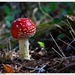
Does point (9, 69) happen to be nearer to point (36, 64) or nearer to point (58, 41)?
point (36, 64)

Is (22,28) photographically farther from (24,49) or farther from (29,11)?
(29,11)

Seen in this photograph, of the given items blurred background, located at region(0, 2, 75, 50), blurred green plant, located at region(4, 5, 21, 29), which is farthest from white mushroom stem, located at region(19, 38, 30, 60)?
blurred green plant, located at region(4, 5, 21, 29)

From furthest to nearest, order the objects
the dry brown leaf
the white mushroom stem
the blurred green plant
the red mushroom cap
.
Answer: the blurred green plant, the white mushroom stem, the red mushroom cap, the dry brown leaf

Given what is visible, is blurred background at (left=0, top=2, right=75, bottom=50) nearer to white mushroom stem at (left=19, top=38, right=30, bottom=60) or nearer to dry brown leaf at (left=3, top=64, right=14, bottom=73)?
white mushroom stem at (left=19, top=38, right=30, bottom=60)

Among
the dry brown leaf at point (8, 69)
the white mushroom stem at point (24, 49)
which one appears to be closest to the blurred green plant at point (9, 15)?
the white mushroom stem at point (24, 49)

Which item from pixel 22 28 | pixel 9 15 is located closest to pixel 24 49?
pixel 22 28

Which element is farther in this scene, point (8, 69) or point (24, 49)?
point (24, 49)

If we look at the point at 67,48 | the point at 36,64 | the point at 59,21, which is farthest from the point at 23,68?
the point at 59,21

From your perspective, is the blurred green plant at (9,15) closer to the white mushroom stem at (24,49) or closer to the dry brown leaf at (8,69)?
the white mushroom stem at (24,49)

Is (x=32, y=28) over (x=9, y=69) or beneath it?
over

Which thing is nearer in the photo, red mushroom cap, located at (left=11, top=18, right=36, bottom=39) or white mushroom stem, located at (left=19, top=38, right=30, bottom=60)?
red mushroom cap, located at (left=11, top=18, right=36, bottom=39)

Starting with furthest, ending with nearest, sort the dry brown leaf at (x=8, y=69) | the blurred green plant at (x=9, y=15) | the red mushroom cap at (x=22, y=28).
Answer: the blurred green plant at (x=9, y=15)
the red mushroom cap at (x=22, y=28)
the dry brown leaf at (x=8, y=69)
